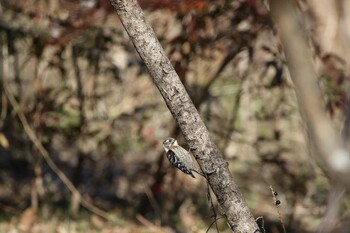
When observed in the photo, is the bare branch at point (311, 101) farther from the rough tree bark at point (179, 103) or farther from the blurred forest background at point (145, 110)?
the blurred forest background at point (145, 110)

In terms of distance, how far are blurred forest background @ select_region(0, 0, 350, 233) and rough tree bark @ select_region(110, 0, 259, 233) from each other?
1.91 meters

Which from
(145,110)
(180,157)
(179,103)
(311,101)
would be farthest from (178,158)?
(145,110)

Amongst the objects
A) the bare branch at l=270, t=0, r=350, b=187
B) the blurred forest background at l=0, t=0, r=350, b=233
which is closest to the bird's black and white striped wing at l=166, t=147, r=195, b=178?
the bare branch at l=270, t=0, r=350, b=187

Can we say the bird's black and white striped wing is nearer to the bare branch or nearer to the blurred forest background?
the bare branch

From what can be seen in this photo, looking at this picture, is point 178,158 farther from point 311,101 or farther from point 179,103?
point 311,101

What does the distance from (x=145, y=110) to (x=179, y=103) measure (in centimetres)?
321

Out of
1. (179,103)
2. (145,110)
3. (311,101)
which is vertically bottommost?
(311,101)

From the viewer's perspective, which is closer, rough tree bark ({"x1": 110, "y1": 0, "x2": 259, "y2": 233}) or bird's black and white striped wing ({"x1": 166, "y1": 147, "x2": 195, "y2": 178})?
rough tree bark ({"x1": 110, "y1": 0, "x2": 259, "y2": 233})

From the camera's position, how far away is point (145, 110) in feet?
21.7

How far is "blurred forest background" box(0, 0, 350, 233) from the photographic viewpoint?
5828 millimetres

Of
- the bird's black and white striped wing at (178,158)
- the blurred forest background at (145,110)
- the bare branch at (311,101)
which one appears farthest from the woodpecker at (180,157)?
the blurred forest background at (145,110)

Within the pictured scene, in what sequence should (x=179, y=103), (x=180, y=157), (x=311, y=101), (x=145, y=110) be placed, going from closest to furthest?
(x=311, y=101) < (x=179, y=103) < (x=180, y=157) < (x=145, y=110)

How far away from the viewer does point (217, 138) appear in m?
6.33

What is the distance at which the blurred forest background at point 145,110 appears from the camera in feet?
19.1
